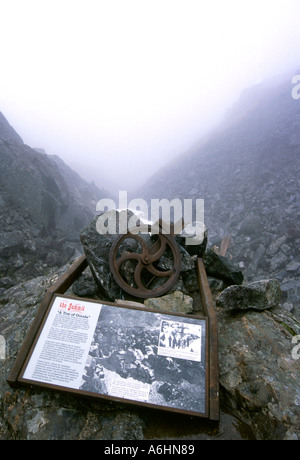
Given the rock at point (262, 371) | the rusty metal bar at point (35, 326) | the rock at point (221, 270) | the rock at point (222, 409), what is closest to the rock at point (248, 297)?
the rock at point (262, 371)

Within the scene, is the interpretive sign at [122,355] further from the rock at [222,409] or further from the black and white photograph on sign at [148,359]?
the rock at [222,409]

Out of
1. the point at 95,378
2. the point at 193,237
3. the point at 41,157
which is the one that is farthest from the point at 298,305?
the point at 41,157

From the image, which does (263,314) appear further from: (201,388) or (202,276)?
(201,388)

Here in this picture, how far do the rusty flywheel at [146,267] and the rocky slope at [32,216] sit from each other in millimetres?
9184

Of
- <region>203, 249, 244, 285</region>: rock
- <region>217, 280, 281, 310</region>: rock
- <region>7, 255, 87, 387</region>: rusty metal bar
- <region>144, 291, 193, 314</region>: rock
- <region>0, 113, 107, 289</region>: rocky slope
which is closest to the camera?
<region>7, 255, 87, 387</region>: rusty metal bar

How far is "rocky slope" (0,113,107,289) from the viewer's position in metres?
13.1

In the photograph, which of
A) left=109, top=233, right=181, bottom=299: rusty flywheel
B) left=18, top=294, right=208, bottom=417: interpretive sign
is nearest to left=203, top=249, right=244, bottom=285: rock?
left=109, top=233, right=181, bottom=299: rusty flywheel

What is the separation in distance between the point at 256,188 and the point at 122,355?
74.9 feet

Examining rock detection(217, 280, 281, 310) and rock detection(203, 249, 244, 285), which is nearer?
rock detection(217, 280, 281, 310)

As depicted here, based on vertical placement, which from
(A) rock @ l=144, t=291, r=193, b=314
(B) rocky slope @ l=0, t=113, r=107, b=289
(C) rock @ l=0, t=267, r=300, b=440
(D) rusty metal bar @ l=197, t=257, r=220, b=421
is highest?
(D) rusty metal bar @ l=197, t=257, r=220, b=421

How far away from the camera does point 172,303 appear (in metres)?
3.43

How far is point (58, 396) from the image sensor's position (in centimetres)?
246

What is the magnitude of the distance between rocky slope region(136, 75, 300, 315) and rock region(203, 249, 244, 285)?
368 inches

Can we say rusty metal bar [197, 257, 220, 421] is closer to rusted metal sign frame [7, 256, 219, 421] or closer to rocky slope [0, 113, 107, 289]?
rusted metal sign frame [7, 256, 219, 421]
